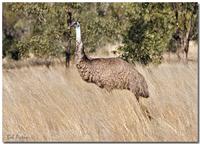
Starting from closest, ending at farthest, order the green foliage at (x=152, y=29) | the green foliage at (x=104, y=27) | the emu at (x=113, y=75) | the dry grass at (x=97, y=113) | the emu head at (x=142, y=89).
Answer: the dry grass at (x=97, y=113), the emu head at (x=142, y=89), the emu at (x=113, y=75), the green foliage at (x=152, y=29), the green foliage at (x=104, y=27)

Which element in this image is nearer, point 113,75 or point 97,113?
point 97,113

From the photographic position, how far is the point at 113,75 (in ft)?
31.3

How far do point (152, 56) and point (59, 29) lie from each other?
3.93 meters

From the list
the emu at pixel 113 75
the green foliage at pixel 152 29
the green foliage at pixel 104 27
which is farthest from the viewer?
the green foliage at pixel 104 27

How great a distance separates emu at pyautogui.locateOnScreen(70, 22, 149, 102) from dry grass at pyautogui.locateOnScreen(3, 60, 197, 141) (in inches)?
6.7

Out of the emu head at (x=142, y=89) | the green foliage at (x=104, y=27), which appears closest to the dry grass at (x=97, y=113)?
the emu head at (x=142, y=89)

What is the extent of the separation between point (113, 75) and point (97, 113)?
1.95 meters

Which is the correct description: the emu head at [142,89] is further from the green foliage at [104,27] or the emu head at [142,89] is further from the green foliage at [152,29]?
the green foliage at [104,27]

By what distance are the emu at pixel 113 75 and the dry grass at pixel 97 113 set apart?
0.55 feet

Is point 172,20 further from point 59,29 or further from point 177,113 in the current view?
point 177,113

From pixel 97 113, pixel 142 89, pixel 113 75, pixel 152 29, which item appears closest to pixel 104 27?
pixel 152 29

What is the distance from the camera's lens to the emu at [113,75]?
9.27 metres

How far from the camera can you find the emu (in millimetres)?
9271

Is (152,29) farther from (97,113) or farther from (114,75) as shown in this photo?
(97,113)
